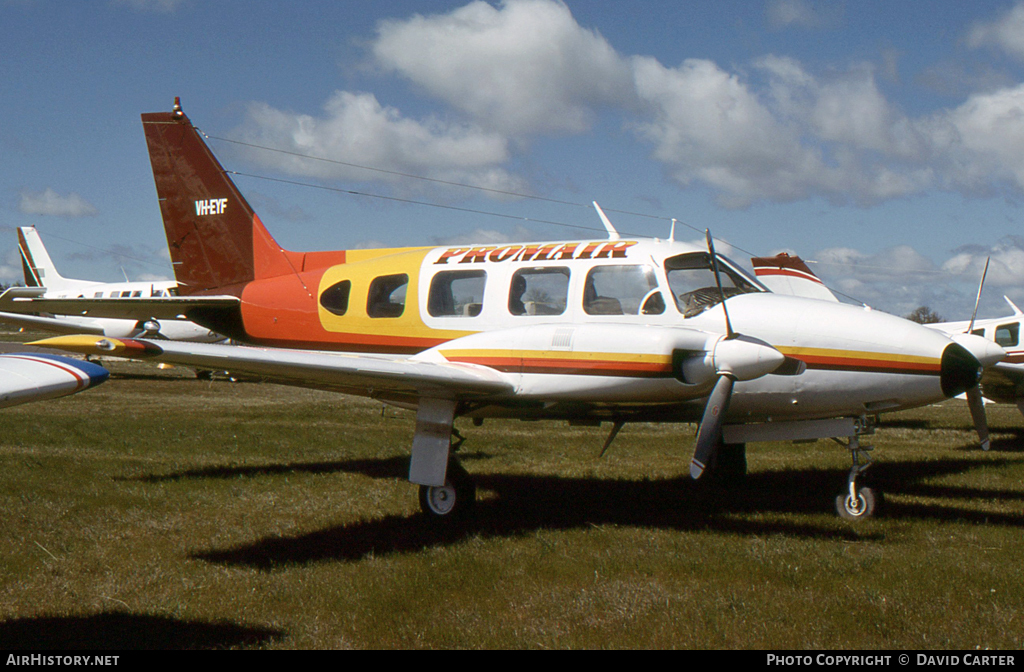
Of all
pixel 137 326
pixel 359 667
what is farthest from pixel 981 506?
pixel 137 326

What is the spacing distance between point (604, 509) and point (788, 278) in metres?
7.51

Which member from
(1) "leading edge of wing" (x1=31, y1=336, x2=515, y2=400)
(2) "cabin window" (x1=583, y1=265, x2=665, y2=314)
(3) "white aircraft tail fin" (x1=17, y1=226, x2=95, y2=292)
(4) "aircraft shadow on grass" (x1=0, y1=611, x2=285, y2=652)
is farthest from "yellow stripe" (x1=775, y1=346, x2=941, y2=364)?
(3) "white aircraft tail fin" (x1=17, y1=226, x2=95, y2=292)

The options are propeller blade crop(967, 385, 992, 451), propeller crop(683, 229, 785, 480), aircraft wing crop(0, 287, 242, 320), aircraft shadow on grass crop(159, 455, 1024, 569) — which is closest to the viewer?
propeller crop(683, 229, 785, 480)

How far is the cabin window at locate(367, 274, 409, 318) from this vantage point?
934cm

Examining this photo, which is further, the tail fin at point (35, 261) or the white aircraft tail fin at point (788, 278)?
the tail fin at point (35, 261)

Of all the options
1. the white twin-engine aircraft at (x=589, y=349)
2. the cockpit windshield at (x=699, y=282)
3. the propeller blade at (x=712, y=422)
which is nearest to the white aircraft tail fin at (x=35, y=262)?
the white twin-engine aircraft at (x=589, y=349)

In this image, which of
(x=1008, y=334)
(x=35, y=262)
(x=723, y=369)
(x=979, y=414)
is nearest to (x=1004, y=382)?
(x=979, y=414)

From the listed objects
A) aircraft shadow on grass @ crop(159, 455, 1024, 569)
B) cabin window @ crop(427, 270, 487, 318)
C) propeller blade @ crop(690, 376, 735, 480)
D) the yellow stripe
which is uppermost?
cabin window @ crop(427, 270, 487, 318)

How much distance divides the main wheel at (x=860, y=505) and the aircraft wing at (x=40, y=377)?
6.98 m

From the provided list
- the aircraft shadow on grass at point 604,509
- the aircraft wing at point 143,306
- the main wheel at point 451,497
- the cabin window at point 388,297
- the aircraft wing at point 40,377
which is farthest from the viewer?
the aircraft wing at point 143,306

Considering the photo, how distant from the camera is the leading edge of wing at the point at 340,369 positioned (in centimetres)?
638

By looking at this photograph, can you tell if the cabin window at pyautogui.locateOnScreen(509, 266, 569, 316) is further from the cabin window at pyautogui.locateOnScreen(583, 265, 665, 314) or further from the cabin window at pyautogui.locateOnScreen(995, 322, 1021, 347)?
the cabin window at pyautogui.locateOnScreen(995, 322, 1021, 347)

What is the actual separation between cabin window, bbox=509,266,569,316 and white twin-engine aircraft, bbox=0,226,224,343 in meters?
13.6

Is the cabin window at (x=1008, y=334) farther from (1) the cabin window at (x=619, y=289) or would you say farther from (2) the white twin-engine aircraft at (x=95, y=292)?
(2) the white twin-engine aircraft at (x=95, y=292)
